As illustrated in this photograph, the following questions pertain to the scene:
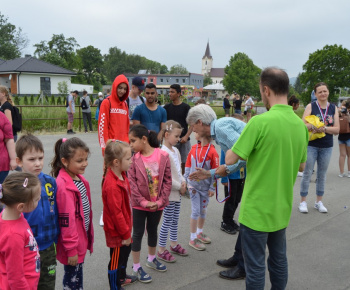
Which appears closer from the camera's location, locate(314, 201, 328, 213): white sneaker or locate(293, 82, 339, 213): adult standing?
locate(293, 82, 339, 213): adult standing

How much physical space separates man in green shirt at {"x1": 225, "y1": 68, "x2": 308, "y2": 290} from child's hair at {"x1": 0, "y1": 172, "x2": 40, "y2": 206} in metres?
1.37

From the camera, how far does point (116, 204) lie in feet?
8.70

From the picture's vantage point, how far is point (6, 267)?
1.87m

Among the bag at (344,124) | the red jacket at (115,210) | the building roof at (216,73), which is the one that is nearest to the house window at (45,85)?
the bag at (344,124)

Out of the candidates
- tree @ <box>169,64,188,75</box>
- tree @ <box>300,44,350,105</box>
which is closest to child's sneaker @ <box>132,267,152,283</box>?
tree @ <box>300,44,350,105</box>

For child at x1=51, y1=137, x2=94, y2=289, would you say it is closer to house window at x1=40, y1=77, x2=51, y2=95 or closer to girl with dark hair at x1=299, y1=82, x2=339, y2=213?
girl with dark hair at x1=299, y1=82, x2=339, y2=213

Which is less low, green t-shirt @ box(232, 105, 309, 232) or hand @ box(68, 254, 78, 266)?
green t-shirt @ box(232, 105, 309, 232)

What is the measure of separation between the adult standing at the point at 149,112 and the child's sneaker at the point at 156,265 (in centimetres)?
227

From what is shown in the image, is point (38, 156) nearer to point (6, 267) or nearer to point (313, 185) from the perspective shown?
point (6, 267)

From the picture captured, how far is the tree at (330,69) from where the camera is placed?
45031 mm

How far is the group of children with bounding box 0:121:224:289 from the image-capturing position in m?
1.92

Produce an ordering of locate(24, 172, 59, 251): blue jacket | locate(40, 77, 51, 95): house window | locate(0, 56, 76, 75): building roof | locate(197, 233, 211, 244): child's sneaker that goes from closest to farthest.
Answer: locate(24, 172, 59, 251): blue jacket
locate(197, 233, 211, 244): child's sneaker
locate(0, 56, 76, 75): building roof
locate(40, 77, 51, 95): house window

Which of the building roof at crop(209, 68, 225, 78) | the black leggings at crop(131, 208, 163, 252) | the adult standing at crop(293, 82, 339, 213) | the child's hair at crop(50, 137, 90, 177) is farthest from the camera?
the building roof at crop(209, 68, 225, 78)

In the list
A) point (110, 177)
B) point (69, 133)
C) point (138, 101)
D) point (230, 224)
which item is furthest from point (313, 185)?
point (69, 133)
